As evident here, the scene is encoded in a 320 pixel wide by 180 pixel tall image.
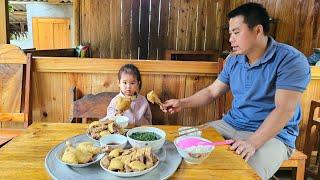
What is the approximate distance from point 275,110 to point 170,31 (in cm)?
433

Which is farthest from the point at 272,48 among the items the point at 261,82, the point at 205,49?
the point at 205,49

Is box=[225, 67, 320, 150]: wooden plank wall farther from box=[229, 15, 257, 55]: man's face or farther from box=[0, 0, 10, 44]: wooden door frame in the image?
box=[0, 0, 10, 44]: wooden door frame

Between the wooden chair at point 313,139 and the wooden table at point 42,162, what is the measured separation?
4.21 ft

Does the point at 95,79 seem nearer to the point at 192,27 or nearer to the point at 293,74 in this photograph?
the point at 293,74

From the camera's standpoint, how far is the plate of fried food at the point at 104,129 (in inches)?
61.2

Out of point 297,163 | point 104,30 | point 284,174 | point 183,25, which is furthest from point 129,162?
point 183,25

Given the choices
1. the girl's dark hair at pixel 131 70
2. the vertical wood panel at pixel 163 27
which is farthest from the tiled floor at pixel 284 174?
the vertical wood panel at pixel 163 27

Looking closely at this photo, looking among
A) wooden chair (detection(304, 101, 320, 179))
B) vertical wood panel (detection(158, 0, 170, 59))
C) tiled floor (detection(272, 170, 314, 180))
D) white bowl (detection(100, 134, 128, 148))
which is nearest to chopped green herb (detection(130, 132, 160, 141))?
white bowl (detection(100, 134, 128, 148))

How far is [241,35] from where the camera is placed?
6.29 feet

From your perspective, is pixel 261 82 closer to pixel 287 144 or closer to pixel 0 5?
pixel 287 144

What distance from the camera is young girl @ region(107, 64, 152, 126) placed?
2.26 meters

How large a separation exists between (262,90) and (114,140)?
1.02 m

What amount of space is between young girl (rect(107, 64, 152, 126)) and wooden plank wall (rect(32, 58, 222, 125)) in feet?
0.51

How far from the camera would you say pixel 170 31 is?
587 cm
